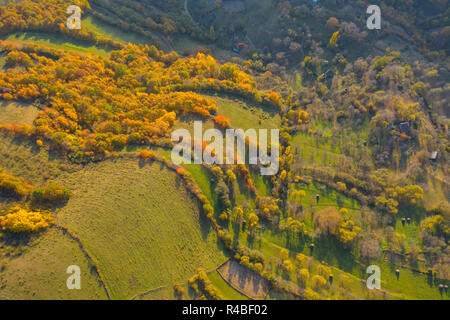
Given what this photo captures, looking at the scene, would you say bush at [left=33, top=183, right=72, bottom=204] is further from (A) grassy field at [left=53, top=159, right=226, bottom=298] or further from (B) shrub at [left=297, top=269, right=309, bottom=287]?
(B) shrub at [left=297, top=269, right=309, bottom=287]

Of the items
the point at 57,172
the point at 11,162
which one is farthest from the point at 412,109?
the point at 11,162

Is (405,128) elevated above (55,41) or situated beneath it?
situated beneath

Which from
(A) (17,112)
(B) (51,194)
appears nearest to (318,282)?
(B) (51,194)

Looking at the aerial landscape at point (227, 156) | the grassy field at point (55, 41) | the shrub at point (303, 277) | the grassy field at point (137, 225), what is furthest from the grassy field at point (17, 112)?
the shrub at point (303, 277)

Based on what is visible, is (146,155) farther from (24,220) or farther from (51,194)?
(24,220)

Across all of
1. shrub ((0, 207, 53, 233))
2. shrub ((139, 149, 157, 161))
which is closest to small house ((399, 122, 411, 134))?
shrub ((139, 149, 157, 161))

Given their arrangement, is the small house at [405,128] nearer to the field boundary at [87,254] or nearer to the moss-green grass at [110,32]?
the field boundary at [87,254]
